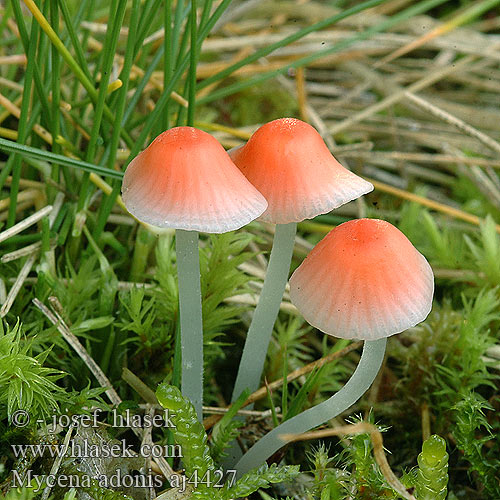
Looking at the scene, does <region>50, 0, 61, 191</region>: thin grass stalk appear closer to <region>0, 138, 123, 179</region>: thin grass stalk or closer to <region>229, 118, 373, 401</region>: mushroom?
<region>0, 138, 123, 179</region>: thin grass stalk

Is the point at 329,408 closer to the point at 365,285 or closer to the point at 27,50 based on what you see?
the point at 365,285

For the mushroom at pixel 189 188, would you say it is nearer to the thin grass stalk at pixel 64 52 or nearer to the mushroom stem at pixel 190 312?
the mushroom stem at pixel 190 312

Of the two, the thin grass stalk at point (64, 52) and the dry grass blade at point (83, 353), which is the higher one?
the thin grass stalk at point (64, 52)

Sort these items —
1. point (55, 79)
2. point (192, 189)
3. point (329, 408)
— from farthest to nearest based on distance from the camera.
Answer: point (55, 79), point (329, 408), point (192, 189)

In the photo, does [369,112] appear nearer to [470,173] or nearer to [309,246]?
[470,173]

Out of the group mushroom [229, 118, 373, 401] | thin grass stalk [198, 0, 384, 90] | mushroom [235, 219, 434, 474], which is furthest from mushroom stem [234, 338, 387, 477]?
thin grass stalk [198, 0, 384, 90]

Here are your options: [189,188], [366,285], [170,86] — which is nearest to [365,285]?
[366,285]

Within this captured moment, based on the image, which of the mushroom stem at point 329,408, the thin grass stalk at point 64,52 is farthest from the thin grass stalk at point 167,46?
the mushroom stem at point 329,408
